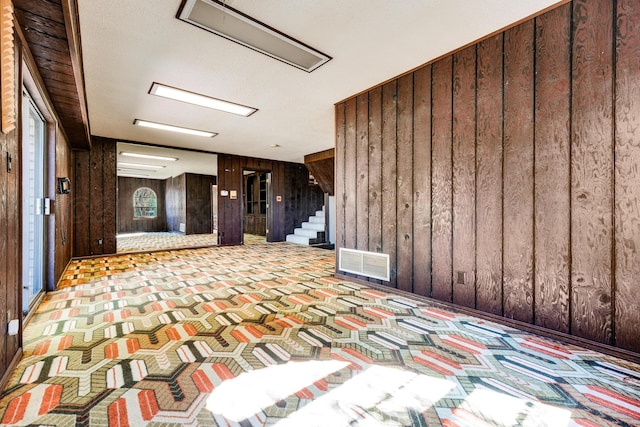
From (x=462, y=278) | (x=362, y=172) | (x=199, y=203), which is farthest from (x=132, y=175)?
(x=462, y=278)

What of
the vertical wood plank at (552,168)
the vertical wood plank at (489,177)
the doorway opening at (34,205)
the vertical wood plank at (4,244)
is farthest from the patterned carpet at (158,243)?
the vertical wood plank at (552,168)

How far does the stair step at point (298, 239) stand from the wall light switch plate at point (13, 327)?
6341 mm

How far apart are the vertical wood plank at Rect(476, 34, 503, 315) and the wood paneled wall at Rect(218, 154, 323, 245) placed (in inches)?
255

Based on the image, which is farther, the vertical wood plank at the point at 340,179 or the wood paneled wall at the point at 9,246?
the vertical wood plank at the point at 340,179

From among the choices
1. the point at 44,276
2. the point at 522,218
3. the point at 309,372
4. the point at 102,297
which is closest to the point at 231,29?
the point at 309,372

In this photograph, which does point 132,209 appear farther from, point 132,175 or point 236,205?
point 236,205

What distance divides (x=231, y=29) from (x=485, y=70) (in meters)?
2.23

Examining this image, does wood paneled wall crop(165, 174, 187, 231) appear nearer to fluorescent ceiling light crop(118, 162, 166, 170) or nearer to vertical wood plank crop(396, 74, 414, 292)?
fluorescent ceiling light crop(118, 162, 166, 170)

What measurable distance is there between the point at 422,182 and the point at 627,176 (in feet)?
4.82

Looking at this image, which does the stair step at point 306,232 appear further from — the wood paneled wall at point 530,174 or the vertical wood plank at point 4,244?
the vertical wood plank at point 4,244

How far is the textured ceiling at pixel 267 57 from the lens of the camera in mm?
2096

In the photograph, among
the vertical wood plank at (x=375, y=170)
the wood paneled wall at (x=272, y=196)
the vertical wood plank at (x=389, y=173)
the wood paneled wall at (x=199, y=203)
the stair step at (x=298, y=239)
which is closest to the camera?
the vertical wood plank at (x=389, y=173)

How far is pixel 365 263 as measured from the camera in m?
3.55

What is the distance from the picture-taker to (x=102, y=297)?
3062 mm
